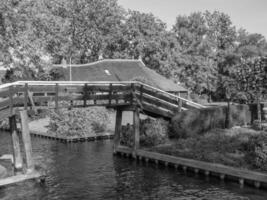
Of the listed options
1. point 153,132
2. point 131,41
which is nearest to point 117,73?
point 131,41

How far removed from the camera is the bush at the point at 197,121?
2480cm

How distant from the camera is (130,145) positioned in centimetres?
2567

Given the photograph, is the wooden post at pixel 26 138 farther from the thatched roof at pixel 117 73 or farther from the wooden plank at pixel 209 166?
the thatched roof at pixel 117 73

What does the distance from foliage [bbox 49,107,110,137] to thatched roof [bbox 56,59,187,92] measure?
15.8 meters

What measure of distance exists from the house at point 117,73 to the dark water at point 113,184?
84.4 feet

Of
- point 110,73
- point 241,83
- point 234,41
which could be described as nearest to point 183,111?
point 241,83

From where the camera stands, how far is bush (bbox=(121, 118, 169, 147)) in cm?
2475

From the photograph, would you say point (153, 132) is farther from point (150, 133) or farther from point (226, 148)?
point (226, 148)

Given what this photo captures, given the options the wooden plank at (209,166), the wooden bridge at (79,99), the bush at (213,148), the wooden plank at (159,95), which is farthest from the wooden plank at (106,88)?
the bush at (213,148)

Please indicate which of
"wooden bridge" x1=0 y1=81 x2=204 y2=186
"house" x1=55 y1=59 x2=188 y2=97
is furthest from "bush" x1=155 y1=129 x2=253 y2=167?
"house" x1=55 y1=59 x2=188 y2=97

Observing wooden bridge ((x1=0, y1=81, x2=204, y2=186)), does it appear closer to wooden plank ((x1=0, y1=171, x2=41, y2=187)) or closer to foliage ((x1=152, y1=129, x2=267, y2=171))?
wooden plank ((x1=0, y1=171, x2=41, y2=187))

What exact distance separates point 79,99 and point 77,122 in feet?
37.6

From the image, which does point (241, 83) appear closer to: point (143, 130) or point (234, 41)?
point (143, 130)

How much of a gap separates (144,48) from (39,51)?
28.4 meters
